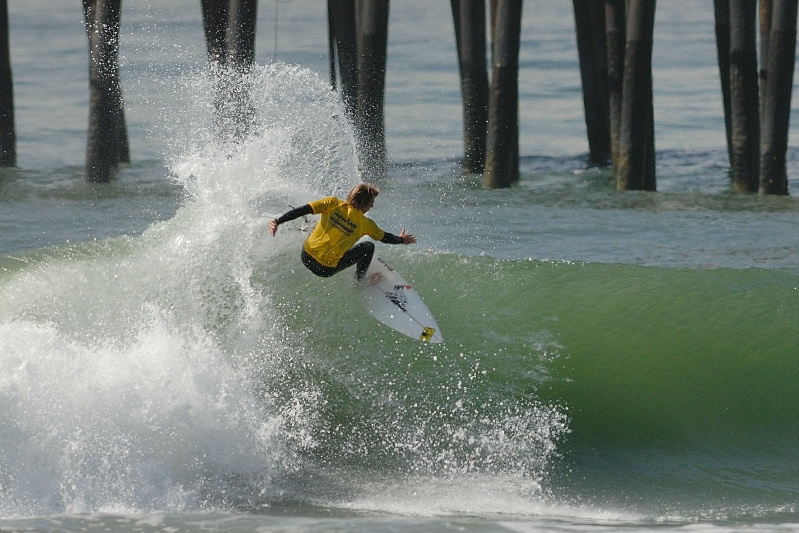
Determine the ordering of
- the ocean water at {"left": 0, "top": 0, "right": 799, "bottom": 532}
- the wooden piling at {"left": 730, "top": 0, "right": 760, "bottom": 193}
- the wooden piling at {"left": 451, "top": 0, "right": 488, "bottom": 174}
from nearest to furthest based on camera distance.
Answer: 1. the ocean water at {"left": 0, "top": 0, "right": 799, "bottom": 532}
2. the wooden piling at {"left": 730, "top": 0, "right": 760, "bottom": 193}
3. the wooden piling at {"left": 451, "top": 0, "right": 488, "bottom": 174}

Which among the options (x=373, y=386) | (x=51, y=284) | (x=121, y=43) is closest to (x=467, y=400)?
(x=373, y=386)

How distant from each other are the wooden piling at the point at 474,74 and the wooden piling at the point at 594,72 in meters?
2.65

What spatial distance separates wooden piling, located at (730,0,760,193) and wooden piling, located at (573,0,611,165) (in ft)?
11.2

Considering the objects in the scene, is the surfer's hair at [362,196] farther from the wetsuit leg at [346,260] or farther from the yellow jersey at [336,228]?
the wetsuit leg at [346,260]

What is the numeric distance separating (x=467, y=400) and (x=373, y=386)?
2.07 ft

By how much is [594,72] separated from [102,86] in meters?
8.16

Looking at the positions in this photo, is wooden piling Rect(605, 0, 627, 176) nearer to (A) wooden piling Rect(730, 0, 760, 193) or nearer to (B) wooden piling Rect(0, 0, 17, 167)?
(A) wooden piling Rect(730, 0, 760, 193)

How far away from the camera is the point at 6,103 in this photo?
1856 centimetres

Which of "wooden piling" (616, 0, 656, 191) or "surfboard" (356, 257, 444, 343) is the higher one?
"wooden piling" (616, 0, 656, 191)

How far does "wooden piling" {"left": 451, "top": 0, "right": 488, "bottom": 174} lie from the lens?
1466 centimetres

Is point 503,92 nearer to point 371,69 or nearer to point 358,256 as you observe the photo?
point 371,69

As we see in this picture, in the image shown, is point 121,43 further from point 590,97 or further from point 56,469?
point 56,469

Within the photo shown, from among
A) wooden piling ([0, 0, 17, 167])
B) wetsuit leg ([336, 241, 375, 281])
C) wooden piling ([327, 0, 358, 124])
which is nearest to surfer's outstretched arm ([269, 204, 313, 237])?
wetsuit leg ([336, 241, 375, 281])

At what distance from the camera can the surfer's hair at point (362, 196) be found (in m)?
6.97
